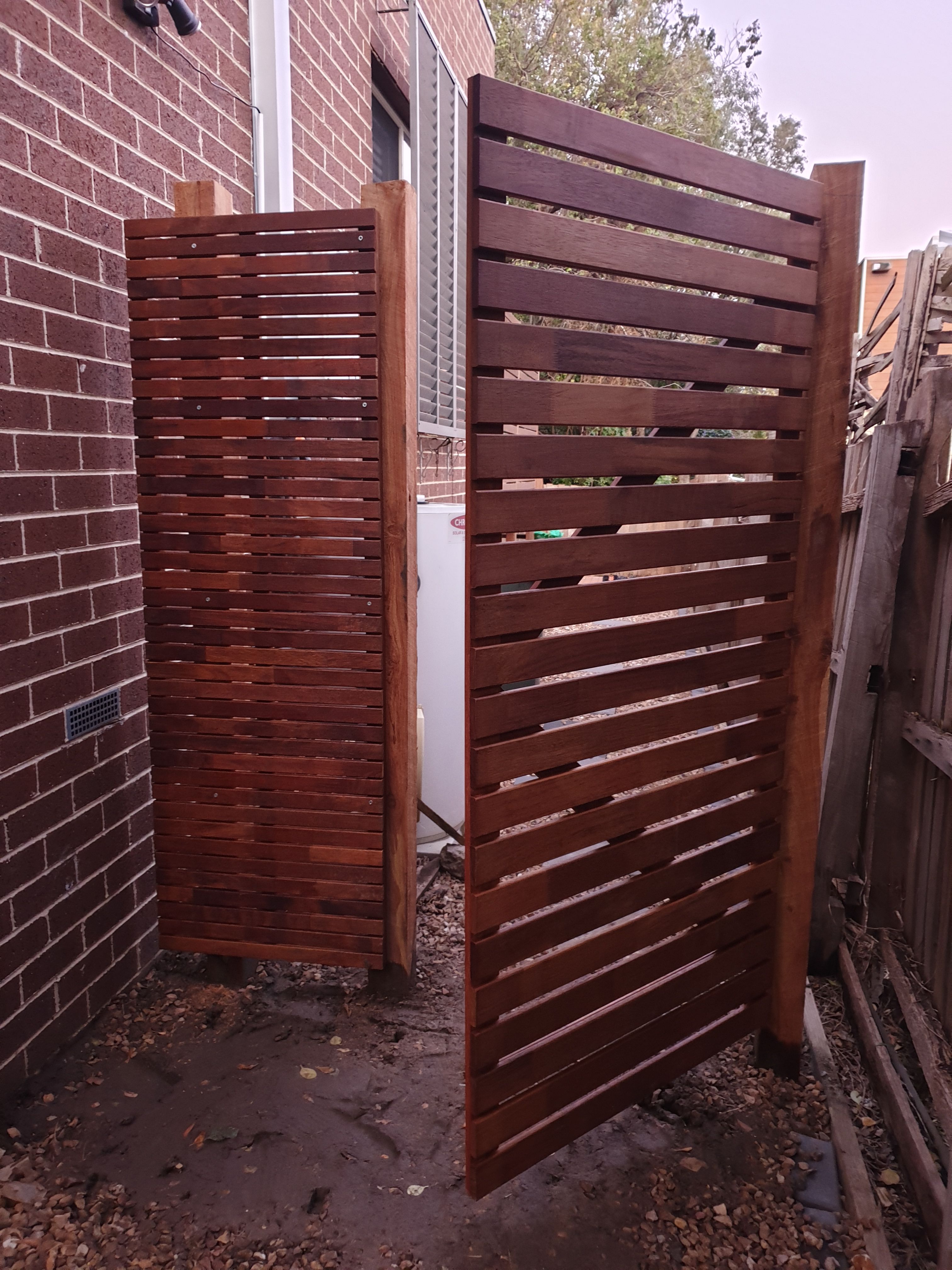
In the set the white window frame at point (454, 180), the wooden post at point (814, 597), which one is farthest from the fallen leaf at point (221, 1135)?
the white window frame at point (454, 180)

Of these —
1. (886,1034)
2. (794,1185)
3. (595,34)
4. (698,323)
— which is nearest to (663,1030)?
(794,1185)

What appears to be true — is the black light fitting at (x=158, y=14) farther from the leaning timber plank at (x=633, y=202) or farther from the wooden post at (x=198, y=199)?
the leaning timber plank at (x=633, y=202)

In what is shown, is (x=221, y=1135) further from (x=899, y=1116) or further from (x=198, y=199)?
(x=198, y=199)

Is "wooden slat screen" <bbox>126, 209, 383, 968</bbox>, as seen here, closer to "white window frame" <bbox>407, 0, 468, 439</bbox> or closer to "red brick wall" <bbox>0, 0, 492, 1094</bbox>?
"red brick wall" <bbox>0, 0, 492, 1094</bbox>

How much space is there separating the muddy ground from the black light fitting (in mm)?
3074

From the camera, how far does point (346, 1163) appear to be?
2.16 m

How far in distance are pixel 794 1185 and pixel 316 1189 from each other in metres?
1.16

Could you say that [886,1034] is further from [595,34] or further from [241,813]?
[595,34]

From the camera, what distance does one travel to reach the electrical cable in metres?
2.79

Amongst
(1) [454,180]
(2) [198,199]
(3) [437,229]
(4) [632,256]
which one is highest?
(1) [454,180]

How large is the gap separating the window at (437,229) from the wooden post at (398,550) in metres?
3.05

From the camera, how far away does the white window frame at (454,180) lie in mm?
5344

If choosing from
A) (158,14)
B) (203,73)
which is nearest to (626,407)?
(158,14)

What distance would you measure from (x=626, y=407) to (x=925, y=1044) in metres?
1.74
